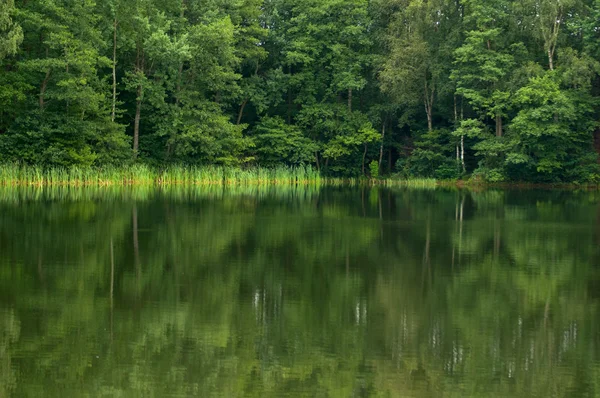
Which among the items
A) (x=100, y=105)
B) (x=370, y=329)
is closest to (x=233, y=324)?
(x=370, y=329)

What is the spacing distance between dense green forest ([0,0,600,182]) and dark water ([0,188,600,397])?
21.9m

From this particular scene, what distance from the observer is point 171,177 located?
41.2 meters

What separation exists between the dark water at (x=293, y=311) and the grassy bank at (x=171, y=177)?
61.4 feet

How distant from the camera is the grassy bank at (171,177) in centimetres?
3522

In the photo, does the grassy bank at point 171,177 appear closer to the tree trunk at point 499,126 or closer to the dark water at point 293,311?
the tree trunk at point 499,126

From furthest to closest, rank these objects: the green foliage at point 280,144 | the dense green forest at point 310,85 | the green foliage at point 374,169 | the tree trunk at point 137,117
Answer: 1. the green foliage at point 374,169
2. the green foliage at point 280,144
3. the tree trunk at point 137,117
4. the dense green forest at point 310,85

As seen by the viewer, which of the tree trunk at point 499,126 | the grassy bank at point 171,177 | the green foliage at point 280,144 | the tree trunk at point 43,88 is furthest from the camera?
the green foliage at point 280,144

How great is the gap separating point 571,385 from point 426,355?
1.24m

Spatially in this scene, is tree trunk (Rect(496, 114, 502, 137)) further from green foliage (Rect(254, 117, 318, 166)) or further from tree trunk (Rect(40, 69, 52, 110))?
tree trunk (Rect(40, 69, 52, 110))

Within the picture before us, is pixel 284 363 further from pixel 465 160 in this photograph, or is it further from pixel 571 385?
pixel 465 160

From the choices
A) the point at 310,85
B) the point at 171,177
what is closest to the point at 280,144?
the point at 310,85

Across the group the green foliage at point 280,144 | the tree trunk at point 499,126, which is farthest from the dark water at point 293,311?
the green foliage at point 280,144

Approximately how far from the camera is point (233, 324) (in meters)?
7.98

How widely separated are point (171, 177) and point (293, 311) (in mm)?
33164
